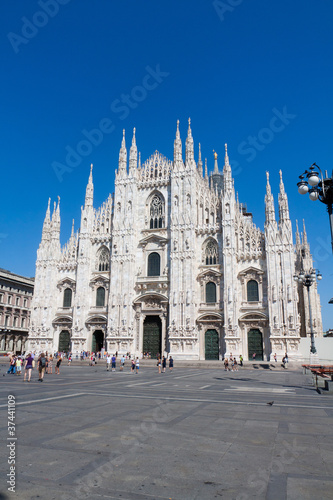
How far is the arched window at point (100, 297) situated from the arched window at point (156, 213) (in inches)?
363

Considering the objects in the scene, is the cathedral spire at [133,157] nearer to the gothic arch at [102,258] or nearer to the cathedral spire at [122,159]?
the cathedral spire at [122,159]

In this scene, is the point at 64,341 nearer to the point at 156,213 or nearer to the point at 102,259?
the point at 102,259

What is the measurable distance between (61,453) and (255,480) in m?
2.99

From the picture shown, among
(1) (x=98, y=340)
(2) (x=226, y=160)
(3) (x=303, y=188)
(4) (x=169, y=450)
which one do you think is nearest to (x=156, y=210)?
(2) (x=226, y=160)

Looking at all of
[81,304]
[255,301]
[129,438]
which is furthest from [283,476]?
[81,304]

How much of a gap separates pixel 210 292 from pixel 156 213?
11177mm

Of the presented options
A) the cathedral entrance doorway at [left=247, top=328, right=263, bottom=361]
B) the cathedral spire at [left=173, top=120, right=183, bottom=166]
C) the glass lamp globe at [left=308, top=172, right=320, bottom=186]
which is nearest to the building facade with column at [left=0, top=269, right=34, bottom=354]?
the cathedral spire at [left=173, top=120, right=183, bottom=166]

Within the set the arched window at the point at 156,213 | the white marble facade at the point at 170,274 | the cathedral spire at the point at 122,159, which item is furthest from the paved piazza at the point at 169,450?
the cathedral spire at the point at 122,159

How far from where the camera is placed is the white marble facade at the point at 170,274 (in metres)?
37.5

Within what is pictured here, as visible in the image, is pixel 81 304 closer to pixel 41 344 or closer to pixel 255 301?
pixel 41 344

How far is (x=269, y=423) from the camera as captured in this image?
867 cm

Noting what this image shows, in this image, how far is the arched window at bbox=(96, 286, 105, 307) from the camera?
4344 centimetres

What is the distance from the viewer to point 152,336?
1610 inches

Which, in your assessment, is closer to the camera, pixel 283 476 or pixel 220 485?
pixel 220 485
